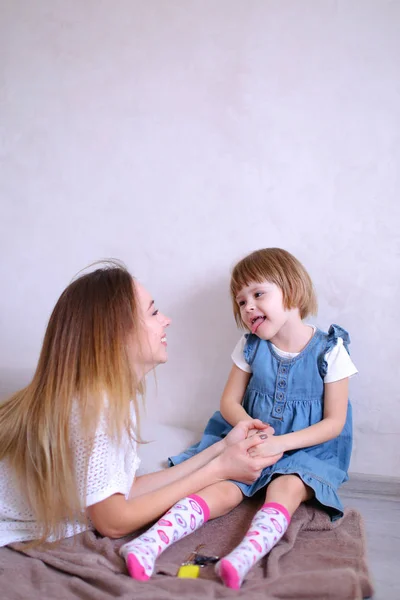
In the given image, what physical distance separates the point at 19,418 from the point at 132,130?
3.59 feet

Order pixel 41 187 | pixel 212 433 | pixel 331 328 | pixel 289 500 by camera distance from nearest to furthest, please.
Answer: pixel 289 500 → pixel 331 328 → pixel 212 433 → pixel 41 187

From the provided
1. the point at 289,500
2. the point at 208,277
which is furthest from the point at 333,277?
the point at 289,500

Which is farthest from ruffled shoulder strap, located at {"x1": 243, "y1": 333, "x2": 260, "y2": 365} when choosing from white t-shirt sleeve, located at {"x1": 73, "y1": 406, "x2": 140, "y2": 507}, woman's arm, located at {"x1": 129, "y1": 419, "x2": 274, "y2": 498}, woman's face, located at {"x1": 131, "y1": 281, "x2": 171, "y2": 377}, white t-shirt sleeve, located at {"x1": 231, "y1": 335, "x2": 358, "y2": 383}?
white t-shirt sleeve, located at {"x1": 73, "y1": 406, "x2": 140, "y2": 507}

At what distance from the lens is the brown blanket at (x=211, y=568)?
3.40 feet

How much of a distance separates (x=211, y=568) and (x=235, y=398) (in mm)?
582

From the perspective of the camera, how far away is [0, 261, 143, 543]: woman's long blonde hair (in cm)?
120

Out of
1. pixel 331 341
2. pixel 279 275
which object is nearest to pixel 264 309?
pixel 279 275

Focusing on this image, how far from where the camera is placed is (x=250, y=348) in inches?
66.7

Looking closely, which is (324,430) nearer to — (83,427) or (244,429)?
(244,429)

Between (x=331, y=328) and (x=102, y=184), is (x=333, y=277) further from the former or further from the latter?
(x=102, y=184)

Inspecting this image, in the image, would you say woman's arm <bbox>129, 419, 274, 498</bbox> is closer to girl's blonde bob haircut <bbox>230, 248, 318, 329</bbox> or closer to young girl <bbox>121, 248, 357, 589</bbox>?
young girl <bbox>121, 248, 357, 589</bbox>

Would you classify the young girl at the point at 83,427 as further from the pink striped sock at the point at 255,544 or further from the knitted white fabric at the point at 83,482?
the pink striped sock at the point at 255,544

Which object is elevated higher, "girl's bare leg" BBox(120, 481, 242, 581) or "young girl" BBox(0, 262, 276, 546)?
"young girl" BBox(0, 262, 276, 546)

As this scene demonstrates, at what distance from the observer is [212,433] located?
175cm
